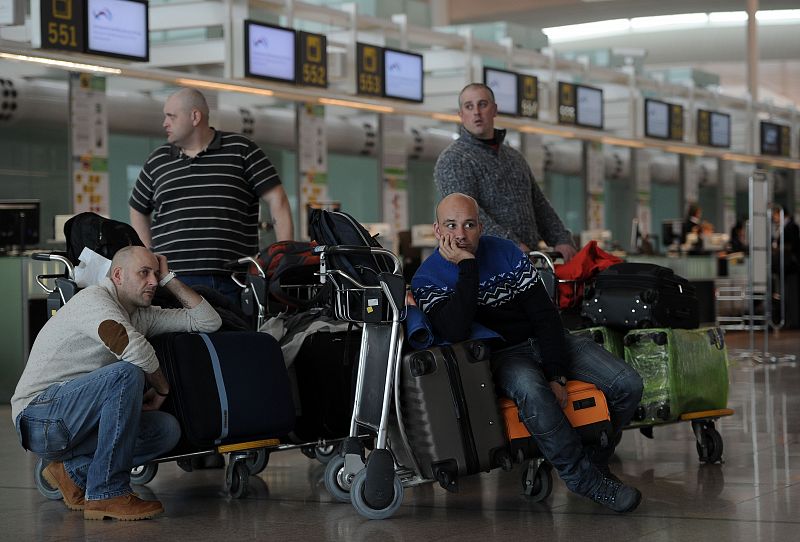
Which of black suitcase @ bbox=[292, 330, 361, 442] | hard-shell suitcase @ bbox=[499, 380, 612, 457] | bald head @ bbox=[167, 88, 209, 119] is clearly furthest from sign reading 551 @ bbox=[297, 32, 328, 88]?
hard-shell suitcase @ bbox=[499, 380, 612, 457]

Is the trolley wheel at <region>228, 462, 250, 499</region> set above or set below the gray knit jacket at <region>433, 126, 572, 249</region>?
below

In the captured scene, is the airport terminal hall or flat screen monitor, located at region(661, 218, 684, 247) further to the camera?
flat screen monitor, located at region(661, 218, 684, 247)

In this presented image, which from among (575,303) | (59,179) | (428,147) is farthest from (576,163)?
(575,303)

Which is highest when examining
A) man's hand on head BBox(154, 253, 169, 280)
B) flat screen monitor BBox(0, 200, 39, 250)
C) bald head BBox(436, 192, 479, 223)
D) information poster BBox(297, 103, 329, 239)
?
information poster BBox(297, 103, 329, 239)

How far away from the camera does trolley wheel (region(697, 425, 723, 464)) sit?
5371 mm

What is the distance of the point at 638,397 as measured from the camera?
4520 millimetres

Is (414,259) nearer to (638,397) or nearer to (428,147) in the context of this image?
(428,147)

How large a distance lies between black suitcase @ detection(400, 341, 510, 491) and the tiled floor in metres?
0.19

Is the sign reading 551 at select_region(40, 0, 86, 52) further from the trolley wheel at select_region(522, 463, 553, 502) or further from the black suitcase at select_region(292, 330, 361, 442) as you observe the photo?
the trolley wheel at select_region(522, 463, 553, 502)

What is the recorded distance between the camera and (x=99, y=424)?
167 inches

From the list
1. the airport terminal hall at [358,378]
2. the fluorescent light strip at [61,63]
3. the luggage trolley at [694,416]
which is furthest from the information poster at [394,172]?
→ the luggage trolley at [694,416]

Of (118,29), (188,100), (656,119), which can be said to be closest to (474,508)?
(188,100)

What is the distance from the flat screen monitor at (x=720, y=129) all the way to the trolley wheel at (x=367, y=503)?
15311 mm

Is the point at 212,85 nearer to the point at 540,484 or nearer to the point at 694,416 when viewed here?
the point at 694,416
